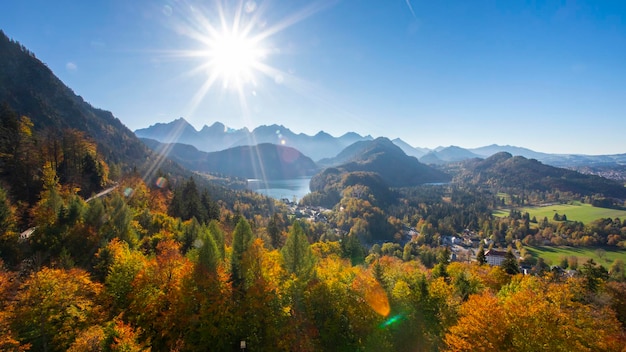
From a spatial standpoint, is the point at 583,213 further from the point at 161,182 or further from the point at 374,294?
the point at 161,182

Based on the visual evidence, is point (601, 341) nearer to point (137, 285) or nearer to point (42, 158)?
point (137, 285)

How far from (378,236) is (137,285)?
133843 millimetres

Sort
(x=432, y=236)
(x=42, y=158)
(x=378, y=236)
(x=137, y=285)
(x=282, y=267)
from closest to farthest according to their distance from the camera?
(x=137, y=285)
(x=282, y=267)
(x=42, y=158)
(x=432, y=236)
(x=378, y=236)

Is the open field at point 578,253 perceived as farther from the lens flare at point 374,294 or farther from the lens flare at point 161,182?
the lens flare at point 161,182

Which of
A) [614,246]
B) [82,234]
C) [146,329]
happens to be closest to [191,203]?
[82,234]

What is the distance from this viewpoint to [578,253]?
111 m

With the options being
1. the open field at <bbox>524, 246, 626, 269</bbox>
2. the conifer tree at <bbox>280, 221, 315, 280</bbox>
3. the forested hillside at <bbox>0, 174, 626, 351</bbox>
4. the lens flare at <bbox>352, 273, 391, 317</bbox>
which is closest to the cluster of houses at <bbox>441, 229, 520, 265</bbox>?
the open field at <bbox>524, 246, 626, 269</bbox>

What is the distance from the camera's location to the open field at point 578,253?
103000 millimetres

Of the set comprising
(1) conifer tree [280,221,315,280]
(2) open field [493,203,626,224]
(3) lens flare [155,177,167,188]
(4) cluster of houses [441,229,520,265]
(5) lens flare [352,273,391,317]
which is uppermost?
(3) lens flare [155,177,167,188]

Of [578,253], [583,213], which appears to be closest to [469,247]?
[578,253]

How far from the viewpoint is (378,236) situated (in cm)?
14362

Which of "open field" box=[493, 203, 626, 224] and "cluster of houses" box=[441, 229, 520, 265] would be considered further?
"open field" box=[493, 203, 626, 224]

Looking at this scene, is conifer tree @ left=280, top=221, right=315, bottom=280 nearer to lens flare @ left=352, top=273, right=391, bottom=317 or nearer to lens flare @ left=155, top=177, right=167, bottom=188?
lens flare @ left=352, top=273, right=391, bottom=317

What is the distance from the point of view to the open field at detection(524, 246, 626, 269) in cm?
10300
